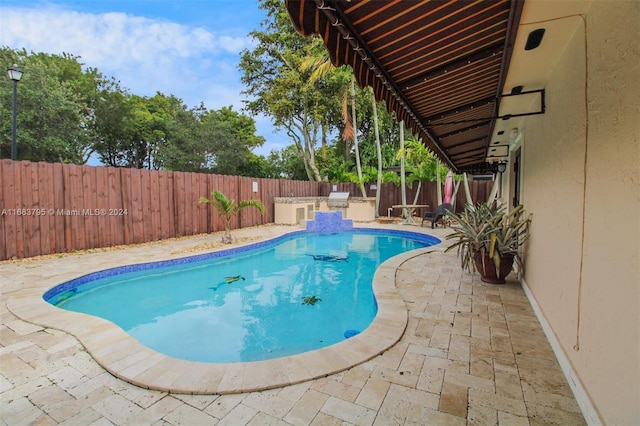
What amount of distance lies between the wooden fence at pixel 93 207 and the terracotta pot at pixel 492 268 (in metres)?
8.33

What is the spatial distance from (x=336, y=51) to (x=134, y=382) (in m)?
2.71

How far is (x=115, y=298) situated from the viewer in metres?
5.05

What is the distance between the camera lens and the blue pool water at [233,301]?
3.69 meters

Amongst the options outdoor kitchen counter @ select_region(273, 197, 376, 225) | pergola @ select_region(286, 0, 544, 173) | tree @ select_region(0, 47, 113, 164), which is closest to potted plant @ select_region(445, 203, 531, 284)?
pergola @ select_region(286, 0, 544, 173)

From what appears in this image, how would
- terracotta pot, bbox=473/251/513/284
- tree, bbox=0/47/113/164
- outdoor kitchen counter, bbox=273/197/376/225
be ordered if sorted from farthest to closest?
tree, bbox=0/47/113/164
outdoor kitchen counter, bbox=273/197/376/225
terracotta pot, bbox=473/251/513/284

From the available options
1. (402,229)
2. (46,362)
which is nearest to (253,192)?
(402,229)

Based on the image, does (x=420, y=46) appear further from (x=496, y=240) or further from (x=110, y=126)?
(x=110, y=126)

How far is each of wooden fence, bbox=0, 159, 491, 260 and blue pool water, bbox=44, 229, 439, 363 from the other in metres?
2.35

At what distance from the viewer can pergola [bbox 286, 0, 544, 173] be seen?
1580mm

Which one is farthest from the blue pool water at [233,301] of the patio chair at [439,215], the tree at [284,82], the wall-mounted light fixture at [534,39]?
the tree at [284,82]

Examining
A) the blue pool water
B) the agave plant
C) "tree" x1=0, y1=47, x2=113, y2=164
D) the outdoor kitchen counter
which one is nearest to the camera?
the blue pool water

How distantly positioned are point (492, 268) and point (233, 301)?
417 centimetres

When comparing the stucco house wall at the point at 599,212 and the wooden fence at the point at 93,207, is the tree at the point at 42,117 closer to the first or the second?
the wooden fence at the point at 93,207

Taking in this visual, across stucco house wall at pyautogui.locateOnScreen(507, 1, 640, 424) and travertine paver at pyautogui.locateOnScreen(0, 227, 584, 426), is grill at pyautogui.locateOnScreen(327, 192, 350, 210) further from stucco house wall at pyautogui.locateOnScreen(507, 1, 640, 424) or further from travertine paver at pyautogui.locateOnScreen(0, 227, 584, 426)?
stucco house wall at pyautogui.locateOnScreen(507, 1, 640, 424)
